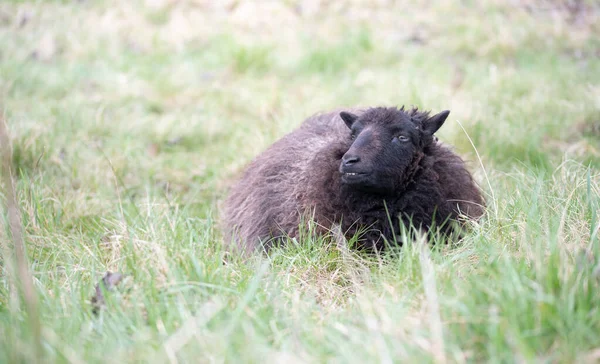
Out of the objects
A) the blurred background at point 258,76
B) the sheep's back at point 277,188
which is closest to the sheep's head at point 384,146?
the sheep's back at point 277,188

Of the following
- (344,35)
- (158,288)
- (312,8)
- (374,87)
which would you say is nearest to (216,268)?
(158,288)

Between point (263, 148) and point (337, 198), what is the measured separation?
2.24m

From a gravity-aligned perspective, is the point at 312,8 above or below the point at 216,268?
above

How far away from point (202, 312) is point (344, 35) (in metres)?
8.04

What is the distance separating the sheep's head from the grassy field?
0.50m

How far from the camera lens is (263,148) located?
6.21 meters

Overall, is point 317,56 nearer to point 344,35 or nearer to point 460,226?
point 344,35

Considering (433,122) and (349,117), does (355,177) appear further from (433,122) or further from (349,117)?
(433,122)

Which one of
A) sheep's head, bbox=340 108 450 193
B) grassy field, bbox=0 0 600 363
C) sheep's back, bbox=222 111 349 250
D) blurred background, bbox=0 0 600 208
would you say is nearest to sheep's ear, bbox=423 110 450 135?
sheep's head, bbox=340 108 450 193

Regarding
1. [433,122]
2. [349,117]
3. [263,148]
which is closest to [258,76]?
[263,148]

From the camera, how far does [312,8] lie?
1150cm

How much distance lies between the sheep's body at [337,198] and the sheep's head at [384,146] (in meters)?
0.08

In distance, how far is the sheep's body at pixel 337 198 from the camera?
402 centimetres

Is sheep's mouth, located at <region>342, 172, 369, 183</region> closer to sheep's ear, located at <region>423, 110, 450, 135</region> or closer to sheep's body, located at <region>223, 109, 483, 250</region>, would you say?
sheep's body, located at <region>223, 109, 483, 250</region>
